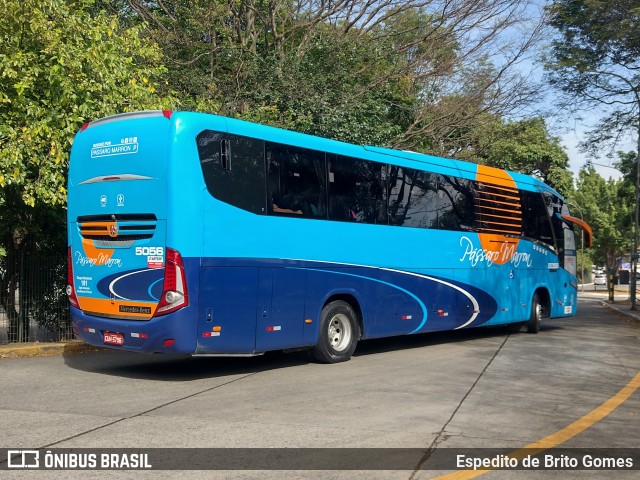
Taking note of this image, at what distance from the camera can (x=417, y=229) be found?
14117 millimetres

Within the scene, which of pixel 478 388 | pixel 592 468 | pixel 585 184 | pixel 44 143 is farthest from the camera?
pixel 585 184

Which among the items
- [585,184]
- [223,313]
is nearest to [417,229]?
[223,313]

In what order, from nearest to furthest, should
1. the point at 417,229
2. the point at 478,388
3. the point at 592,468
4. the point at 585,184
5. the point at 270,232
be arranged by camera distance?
the point at 592,468 < the point at 478,388 < the point at 270,232 < the point at 417,229 < the point at 585,184

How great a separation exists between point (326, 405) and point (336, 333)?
13.3ft

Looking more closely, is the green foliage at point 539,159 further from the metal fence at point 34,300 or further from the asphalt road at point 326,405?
the asphalt road at point 326,405

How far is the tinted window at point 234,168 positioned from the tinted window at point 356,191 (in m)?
1.82

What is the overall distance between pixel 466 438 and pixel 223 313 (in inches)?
168

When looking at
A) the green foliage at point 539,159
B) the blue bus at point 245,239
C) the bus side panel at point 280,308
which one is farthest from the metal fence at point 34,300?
the green foliage at point 539,159

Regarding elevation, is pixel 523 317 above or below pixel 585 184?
below

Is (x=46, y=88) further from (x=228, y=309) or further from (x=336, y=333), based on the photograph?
(x=336, y=333)

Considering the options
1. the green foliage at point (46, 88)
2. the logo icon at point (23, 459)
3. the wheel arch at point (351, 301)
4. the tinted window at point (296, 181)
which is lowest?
the logo icon at point (23, 459)

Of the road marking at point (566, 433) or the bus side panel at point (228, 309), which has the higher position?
the bus side panel at point (228, 309)

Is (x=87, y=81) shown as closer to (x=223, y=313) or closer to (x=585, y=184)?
(x=223, y=313)

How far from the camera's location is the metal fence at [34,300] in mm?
15422
